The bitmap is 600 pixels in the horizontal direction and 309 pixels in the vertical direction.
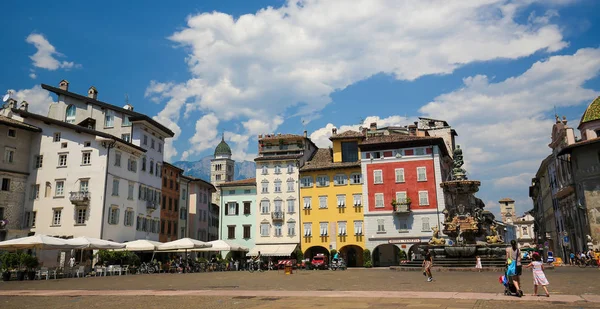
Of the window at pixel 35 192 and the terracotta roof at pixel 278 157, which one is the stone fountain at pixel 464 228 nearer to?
the terracotta roof at pixel 278 157

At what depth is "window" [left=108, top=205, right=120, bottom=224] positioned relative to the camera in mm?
43469

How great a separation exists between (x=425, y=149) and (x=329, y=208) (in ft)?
41.9

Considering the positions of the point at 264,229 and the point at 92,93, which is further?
the point at 264,229

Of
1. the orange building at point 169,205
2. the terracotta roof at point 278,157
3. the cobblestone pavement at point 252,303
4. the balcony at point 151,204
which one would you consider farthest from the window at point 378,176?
the cobblestone pavement at point 252,303

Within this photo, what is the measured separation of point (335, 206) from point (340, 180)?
122 inches

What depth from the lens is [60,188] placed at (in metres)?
44.4

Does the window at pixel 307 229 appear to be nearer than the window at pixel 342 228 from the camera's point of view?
No

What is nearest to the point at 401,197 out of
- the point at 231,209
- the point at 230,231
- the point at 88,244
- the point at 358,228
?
the point at 358,228

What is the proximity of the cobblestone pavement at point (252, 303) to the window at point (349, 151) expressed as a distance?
43.5m

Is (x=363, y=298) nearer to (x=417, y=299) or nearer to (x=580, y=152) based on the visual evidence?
→ (x=417, y=299)

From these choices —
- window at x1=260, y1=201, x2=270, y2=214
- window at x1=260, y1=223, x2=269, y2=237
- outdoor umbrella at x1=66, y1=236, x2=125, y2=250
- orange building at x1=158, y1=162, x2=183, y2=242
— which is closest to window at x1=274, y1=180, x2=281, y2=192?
window at x1=260, y1=201, x2=270, y2=214

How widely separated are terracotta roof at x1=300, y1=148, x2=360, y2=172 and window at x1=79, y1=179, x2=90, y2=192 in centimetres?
2370

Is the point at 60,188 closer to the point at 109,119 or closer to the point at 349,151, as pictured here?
the point at 109,119

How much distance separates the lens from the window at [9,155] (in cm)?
4347
